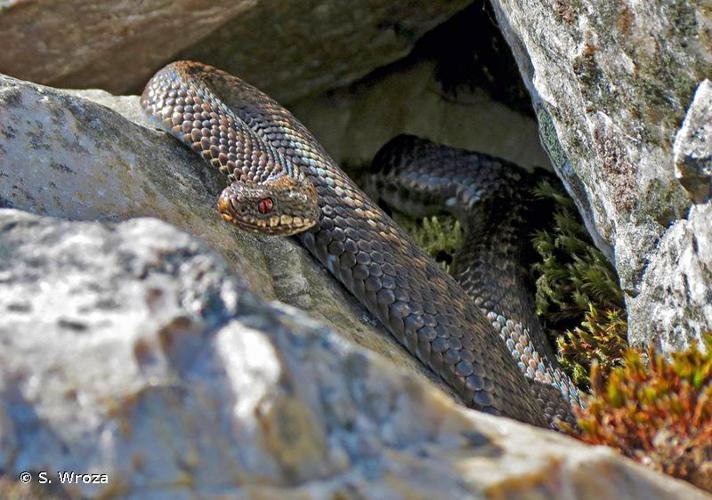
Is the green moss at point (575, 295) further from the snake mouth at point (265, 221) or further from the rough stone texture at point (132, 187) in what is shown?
the snake mouth at point (265, 221)

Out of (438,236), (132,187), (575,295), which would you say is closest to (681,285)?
(575,295)

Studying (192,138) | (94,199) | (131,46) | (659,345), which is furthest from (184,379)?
(131,46)

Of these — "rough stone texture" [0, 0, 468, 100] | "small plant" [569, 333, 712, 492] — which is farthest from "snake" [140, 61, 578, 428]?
"small plant" [569, 333, 712, 492]

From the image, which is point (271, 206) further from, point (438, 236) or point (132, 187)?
point (438, 236)

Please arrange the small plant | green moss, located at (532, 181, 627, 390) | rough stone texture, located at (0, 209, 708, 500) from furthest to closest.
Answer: green moss, located at (532, 181, 627, 390) < the small plant < rough stone texture, located at (0, 209, 708, 500)

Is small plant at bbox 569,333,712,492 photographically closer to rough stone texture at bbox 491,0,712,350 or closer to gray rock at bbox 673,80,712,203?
rough stone texture at bbox 491,0,712,350

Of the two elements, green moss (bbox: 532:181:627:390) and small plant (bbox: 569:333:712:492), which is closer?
small plant (bbox: 569:333:712:492)

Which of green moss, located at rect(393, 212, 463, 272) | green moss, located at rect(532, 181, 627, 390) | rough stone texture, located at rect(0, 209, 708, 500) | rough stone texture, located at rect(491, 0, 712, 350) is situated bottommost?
green moss, located at rect(393, 212, 463, 272)

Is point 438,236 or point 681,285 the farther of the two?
point 438,236
